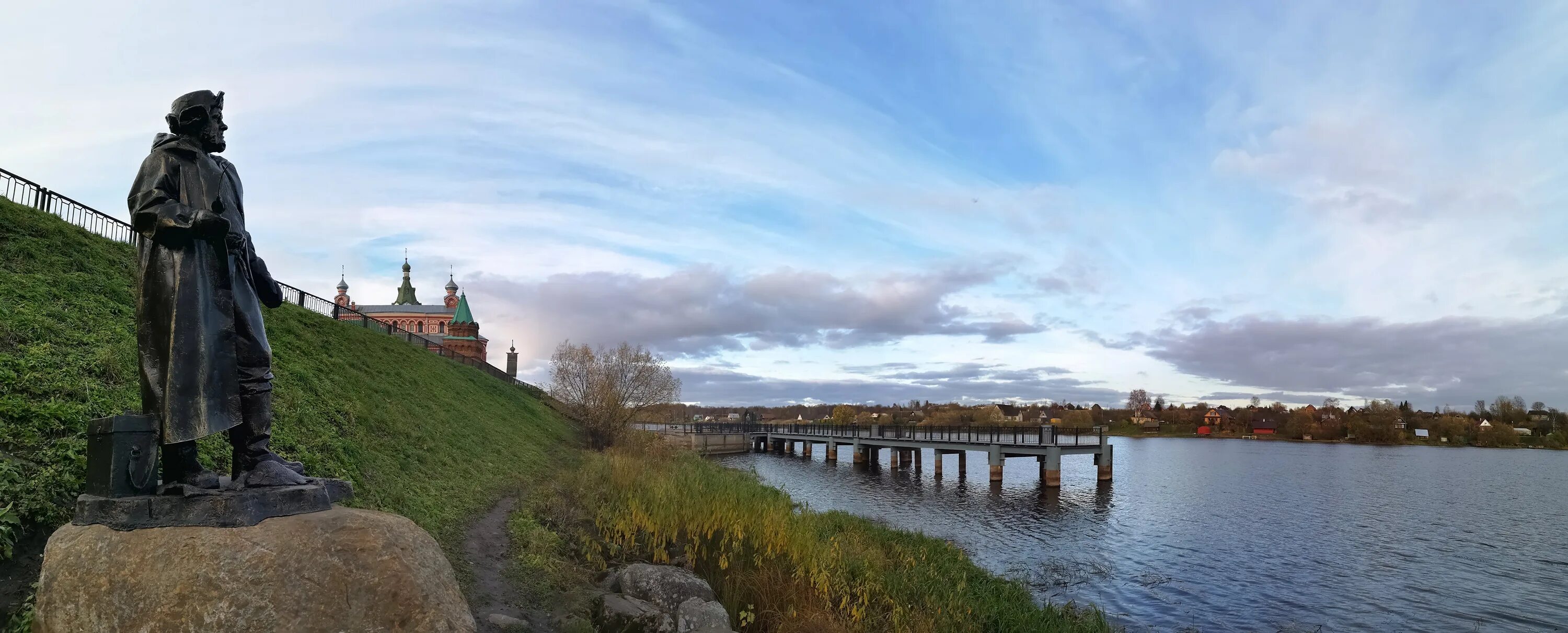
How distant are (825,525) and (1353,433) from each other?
12367 cm

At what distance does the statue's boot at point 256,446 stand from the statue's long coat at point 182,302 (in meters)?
0.11

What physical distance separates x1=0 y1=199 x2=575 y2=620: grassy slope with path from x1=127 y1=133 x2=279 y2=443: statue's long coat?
68.1 inches

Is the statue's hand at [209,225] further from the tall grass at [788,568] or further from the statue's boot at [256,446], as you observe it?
the tall grass at [788,568]

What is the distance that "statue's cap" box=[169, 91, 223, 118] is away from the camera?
512cm

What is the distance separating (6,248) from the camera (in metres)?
13.3

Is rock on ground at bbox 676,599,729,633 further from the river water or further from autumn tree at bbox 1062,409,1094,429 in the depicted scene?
autumn tree at bbox 1062,409,1094,429

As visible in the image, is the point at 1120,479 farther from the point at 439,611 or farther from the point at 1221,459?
the point at 439,611

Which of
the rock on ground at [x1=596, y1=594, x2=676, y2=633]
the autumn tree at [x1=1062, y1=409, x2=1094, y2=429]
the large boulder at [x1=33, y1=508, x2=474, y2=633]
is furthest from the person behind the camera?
the autumn tree at [x1=1062, y1=409, x2=1094, y2=429]

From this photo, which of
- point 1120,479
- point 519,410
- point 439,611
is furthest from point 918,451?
point 439,611

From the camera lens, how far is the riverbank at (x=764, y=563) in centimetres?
1023

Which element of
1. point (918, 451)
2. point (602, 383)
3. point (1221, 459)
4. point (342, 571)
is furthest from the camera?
point (1221, 459)

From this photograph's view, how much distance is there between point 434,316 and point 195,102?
8761 cm

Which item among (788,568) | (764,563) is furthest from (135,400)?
(788,568)

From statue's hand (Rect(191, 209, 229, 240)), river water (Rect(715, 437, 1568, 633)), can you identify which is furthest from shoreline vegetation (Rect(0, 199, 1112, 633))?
river water (Rect(715, 437, 1568, 633))
